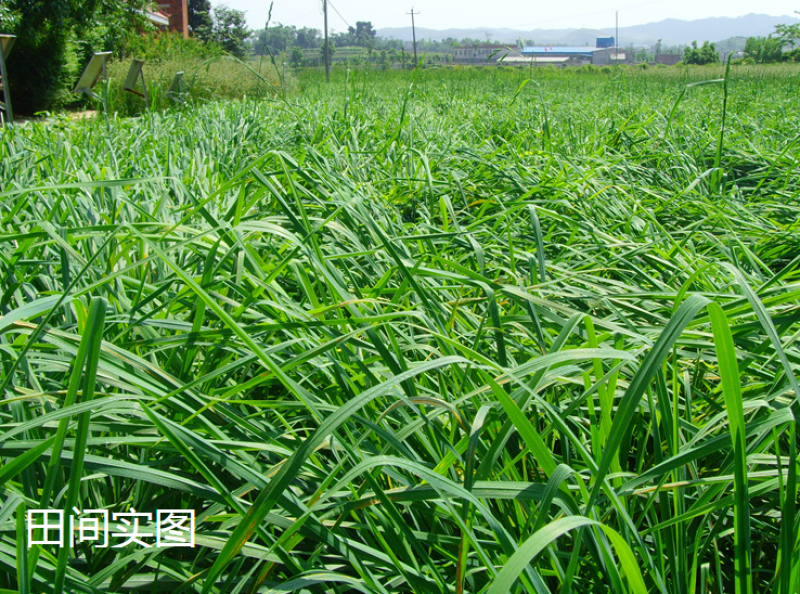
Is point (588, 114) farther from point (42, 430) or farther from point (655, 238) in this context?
point (42, 430)

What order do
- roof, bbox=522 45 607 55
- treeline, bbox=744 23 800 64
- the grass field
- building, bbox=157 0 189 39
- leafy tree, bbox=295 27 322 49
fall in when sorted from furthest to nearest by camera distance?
building, bbox=157 0 189 39
treeline, bbox=744 23 800 64
leafy tree, bbox=295 27 322 49
roof, bbox=522 45 607 55
the grass field

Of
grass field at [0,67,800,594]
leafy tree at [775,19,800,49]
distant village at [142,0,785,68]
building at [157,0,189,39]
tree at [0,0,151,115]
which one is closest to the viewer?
grass field at [0,67,800,594]

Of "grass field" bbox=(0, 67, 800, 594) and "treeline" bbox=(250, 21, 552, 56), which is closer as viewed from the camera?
"grass field" bbox=(0, 67, 800, 594)

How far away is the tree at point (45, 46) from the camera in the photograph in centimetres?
1235

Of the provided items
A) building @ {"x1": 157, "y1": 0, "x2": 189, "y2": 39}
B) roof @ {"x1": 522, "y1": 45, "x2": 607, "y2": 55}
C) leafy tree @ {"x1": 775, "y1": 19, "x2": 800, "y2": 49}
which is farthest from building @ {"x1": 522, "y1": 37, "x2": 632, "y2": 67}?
building @ {"x1": 157, "y1": 0, "x2": 189, "y2": 39}

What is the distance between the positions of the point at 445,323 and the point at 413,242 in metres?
0.64

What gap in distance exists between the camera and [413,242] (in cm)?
155

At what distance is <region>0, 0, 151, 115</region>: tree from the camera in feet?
40.5

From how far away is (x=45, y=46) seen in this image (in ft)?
42.6

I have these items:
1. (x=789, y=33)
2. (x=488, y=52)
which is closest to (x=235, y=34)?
(x=488, y=52)

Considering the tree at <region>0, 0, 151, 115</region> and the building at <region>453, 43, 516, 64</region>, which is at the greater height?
the tree at <region>0, 0, 151, 115</region>

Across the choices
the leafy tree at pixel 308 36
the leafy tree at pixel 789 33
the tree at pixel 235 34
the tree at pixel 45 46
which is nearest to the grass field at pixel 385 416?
the tree at pixel 235 34

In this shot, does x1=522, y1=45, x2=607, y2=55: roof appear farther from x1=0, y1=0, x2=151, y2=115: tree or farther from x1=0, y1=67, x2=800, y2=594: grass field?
x1=0, y1=0, x2=151, y2=115: tree

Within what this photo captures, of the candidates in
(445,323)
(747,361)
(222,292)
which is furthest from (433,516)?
(222,292)
